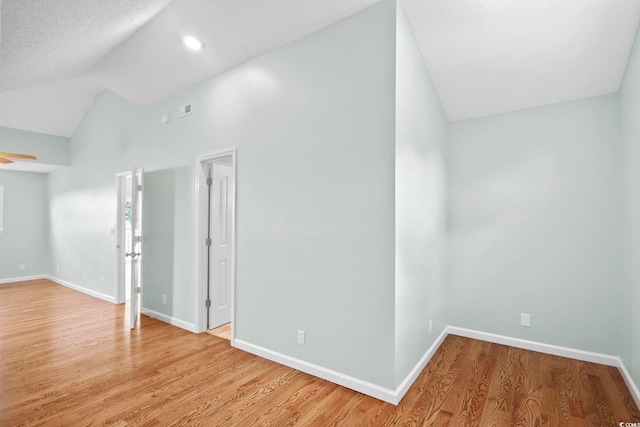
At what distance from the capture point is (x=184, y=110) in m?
3.84

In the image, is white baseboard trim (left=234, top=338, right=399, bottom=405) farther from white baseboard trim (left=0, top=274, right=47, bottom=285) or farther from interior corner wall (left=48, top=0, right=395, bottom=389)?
white baseboard trim (left=0, top=274, right=47, bottom=285)

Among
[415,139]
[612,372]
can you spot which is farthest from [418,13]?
[612,372]

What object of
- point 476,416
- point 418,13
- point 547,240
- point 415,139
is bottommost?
point 476,416

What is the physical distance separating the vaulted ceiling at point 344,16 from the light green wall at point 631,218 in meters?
0.32

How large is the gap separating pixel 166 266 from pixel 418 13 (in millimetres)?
4000

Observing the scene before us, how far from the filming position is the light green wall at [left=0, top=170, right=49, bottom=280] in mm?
6562

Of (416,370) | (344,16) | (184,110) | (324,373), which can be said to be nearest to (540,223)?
(416,370)

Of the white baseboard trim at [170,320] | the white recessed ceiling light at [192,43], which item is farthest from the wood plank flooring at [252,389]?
the white recessed ceiling light at [192,43]

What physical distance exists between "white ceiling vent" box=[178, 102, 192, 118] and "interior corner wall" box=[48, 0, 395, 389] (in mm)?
79

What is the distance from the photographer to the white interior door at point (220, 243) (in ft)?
12.5

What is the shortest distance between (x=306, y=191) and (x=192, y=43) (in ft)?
6.53

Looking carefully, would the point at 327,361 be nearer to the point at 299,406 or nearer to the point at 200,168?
the point at 299,406

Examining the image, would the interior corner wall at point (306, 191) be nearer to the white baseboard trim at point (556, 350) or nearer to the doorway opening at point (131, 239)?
the doorway opening at point (131, 239)

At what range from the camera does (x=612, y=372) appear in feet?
8.80
